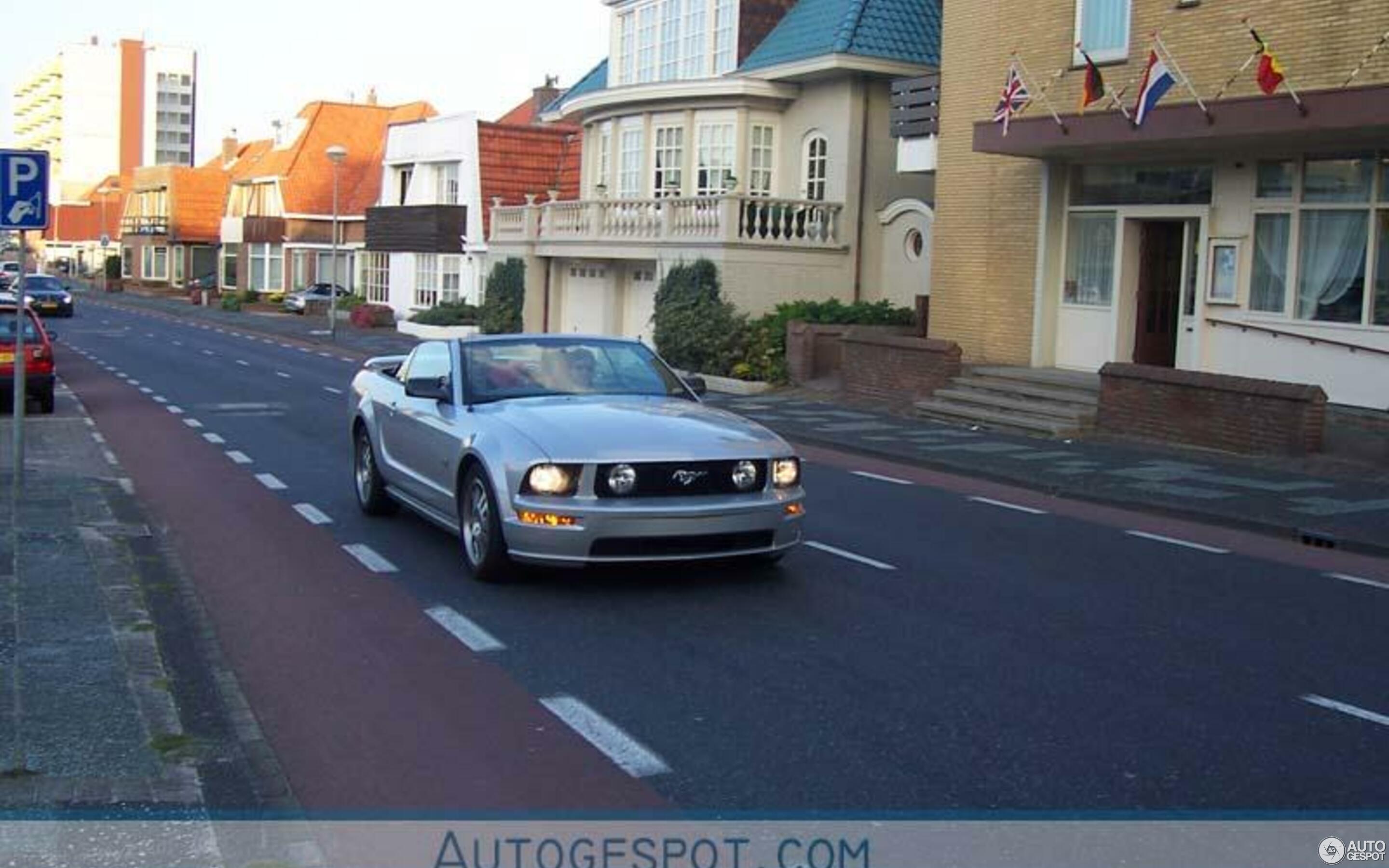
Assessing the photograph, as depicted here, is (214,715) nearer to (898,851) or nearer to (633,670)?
(633,670)

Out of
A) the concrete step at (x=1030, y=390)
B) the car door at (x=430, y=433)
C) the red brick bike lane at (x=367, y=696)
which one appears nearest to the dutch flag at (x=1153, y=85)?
the concrete step at (x=1030, y=390)

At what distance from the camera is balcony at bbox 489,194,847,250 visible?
2867 cm

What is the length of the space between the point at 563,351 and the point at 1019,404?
11.4 metres

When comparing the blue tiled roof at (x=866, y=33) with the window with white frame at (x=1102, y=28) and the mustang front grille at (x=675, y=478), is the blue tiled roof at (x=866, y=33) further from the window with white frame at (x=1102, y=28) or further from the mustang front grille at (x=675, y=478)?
the mustang front grille at (x=675, y=478)

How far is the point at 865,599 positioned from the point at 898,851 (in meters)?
4.06

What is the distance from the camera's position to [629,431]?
9.00 m

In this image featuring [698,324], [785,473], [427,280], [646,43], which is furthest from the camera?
[427,280]

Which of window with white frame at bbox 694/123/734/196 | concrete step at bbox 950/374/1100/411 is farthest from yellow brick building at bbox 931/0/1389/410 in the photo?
window with white frame at bbox 694/123/734/196

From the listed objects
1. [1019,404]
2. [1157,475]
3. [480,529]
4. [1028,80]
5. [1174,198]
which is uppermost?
[1028,80]

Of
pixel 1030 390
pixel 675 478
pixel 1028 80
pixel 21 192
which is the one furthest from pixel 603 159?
pixel 675 478

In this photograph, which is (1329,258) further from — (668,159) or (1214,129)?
(668,159)

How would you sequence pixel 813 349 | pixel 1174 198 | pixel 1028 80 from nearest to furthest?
pixel 1174 198
pixel 1028 80
pixel 813 349

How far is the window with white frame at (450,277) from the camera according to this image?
48.1 metres

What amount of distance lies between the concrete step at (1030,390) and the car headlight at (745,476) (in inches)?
436
